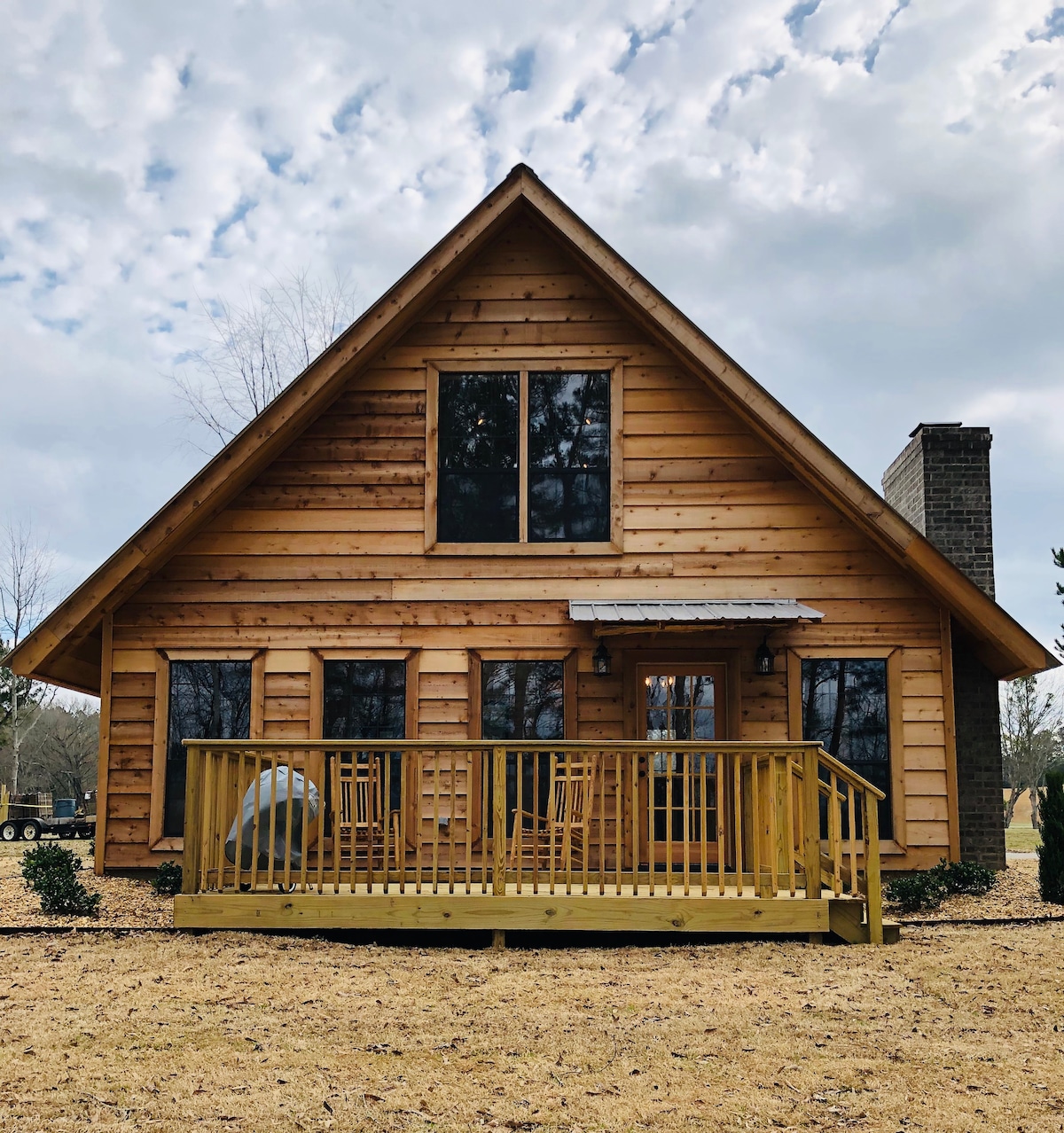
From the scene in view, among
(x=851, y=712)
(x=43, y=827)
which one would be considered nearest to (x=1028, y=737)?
(x=851, y=712)

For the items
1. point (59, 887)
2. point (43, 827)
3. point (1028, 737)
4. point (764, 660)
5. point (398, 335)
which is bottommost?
point (43, 827)

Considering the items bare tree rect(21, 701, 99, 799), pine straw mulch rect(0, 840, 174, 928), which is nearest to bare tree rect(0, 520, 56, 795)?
bare tree rect(21, 701, 99, 799)

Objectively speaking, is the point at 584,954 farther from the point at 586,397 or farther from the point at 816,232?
the point at 816,232

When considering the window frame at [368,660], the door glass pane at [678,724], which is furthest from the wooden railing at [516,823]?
the window frame at [368,660]

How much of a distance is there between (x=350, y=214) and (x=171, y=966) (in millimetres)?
20910

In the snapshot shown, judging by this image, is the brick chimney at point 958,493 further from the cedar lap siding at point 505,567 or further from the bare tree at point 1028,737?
the bare tree at point 1028,737

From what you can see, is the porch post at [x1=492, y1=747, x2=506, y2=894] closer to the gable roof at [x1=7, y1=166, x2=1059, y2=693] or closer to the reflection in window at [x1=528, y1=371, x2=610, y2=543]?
the reflection in window at [x1=528, y1=371, x2=610, y2=543]

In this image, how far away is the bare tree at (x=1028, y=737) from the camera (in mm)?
31734

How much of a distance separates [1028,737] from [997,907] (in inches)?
994

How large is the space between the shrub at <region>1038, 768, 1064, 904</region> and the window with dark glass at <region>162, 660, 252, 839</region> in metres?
7.02

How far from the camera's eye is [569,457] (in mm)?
10484

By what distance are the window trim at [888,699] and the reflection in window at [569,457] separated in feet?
6.99

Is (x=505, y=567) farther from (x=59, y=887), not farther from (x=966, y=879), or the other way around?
(x=966, y=879)

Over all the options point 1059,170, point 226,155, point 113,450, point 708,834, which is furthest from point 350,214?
point 113,450
